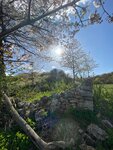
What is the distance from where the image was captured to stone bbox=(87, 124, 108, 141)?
1033cm

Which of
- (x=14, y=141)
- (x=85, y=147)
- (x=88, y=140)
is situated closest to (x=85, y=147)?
(x=85, y=147)

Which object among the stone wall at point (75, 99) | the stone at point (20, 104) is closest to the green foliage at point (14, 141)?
the stone wall at point (75, 99)

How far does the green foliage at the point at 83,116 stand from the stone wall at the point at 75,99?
25cm

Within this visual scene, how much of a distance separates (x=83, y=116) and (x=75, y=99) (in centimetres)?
87

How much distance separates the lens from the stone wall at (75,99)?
11.9 m

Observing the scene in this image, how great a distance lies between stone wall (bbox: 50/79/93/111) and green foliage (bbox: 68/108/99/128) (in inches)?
9.9

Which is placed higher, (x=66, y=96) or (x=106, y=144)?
(x=66, y=96)

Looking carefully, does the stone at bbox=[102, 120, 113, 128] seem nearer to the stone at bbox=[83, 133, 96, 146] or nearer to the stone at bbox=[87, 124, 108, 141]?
the stone at bbox=[87, 124, 108, 141]

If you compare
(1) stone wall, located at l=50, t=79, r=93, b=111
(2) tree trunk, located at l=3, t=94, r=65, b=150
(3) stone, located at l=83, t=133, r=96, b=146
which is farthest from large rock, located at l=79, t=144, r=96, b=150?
(1) stone wall, located at l=50, t=79, r=93, b=111

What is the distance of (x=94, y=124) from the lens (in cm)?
1087

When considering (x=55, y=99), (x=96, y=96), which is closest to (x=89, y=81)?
(x=96, y=96)

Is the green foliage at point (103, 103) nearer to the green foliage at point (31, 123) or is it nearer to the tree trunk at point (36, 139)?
the green foliage at point (31, 123)

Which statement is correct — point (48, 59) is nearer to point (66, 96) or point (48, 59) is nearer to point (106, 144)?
point (66, 96)

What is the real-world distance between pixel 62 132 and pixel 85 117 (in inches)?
50.6
